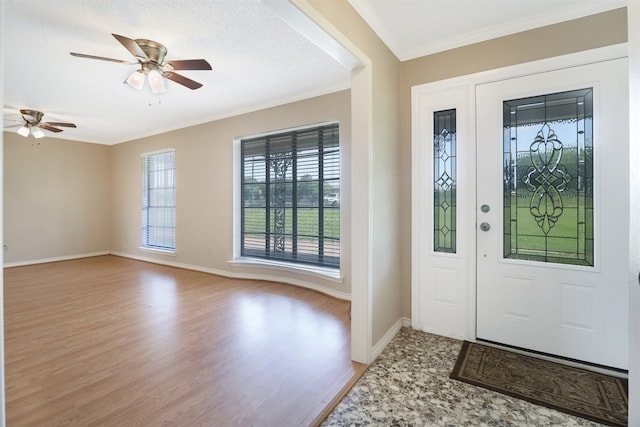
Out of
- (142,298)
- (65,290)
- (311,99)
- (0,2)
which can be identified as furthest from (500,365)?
(65,290)

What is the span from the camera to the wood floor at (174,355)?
1821 millimetres

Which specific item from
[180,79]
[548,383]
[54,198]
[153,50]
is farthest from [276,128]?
[54,198]

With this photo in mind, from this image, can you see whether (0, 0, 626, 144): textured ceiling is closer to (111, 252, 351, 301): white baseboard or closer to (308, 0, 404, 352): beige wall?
(308, 0, 404, 352): beige wall

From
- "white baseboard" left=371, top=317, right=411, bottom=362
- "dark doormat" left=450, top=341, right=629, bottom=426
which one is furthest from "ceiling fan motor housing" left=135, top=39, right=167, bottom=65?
"dark doormat" left=450, top=341, right=629, bottom=426

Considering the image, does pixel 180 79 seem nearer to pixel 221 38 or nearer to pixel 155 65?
pixel 155 65

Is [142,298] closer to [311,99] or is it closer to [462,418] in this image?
[311,99]

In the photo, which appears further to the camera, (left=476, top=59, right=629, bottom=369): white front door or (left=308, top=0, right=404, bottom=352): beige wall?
(left=308, top=0, right=404, bottom=352): beige wall

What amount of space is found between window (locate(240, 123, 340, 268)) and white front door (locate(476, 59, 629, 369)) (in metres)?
1.92

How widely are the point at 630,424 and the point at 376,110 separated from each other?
224 cm

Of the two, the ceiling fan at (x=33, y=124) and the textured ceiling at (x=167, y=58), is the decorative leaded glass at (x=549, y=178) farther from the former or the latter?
the ceiling fan at (x=33, y=124)

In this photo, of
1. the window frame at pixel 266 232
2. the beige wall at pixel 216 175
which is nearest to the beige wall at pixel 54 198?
the beige wall at pixel 216 175

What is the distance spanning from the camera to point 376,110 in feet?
7.98

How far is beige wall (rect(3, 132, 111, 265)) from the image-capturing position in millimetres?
5734

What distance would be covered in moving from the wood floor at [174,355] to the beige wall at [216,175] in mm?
863
